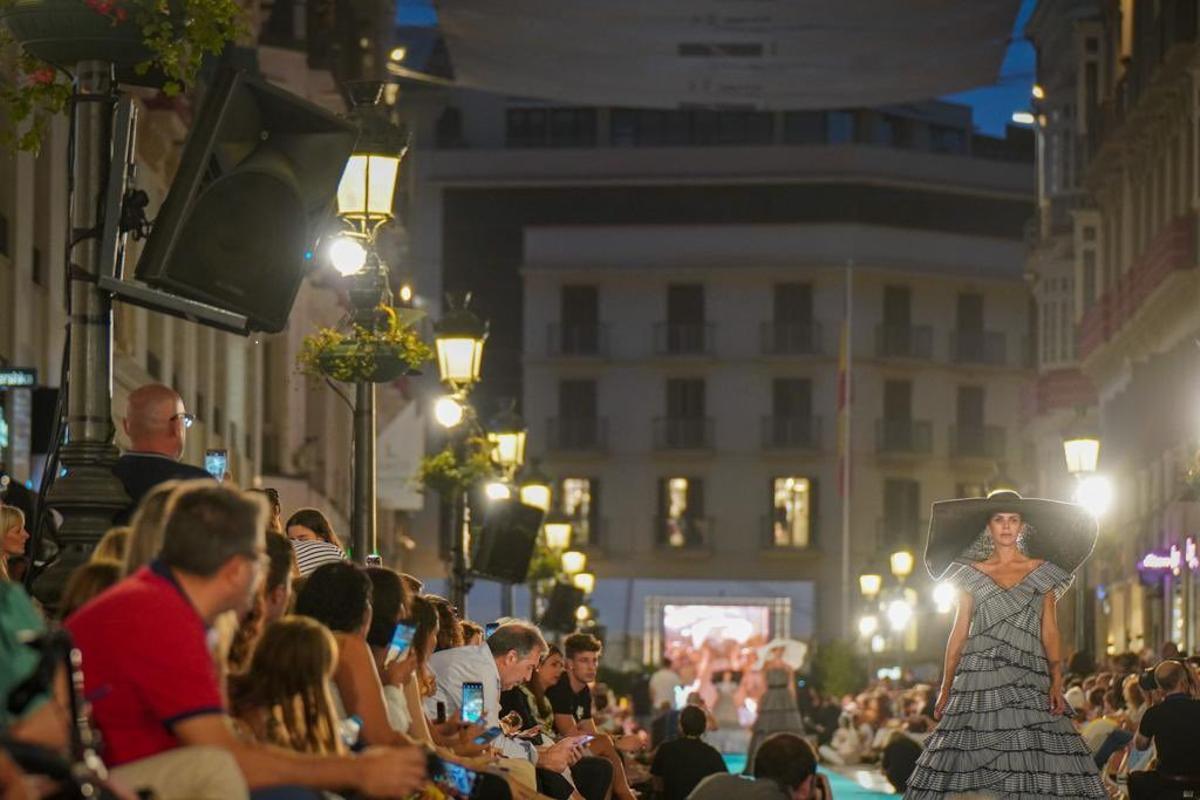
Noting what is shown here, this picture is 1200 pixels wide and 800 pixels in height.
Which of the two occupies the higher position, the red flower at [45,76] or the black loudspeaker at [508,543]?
the red flower at [45,76]

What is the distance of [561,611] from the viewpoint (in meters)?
41.0

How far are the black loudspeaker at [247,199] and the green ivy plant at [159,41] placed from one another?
72cm

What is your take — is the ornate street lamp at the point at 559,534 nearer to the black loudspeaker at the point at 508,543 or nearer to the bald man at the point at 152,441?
the black loudspeaker at the point at 508,543

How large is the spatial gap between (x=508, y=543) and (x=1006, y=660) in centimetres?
1200

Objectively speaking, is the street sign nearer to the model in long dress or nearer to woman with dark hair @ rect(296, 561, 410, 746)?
woman with dark hair @ rect(296, 561, 410, 746)

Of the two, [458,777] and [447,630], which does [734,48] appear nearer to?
[447,630]

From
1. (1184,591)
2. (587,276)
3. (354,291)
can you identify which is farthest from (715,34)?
(587,276)

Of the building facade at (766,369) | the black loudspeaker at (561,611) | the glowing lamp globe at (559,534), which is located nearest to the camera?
the black loudspeaker at (561,611)

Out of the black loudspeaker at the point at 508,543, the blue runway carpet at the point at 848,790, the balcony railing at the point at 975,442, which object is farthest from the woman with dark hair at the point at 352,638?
the balcony railing at the point at 975,442

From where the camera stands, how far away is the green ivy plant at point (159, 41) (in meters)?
11.1

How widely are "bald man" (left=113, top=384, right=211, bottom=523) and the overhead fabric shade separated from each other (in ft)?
82.3

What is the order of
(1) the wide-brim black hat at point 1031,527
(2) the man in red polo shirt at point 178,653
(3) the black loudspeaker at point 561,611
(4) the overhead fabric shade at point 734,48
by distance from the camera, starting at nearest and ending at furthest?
1. (2) the man in red polo shirt at point 178,653
2. (1) the wide-brim black hat at point 1031,527
3. (4) the overhead fabric shade at point 734,48
4. (3) the black loudspeaker at point 561,611

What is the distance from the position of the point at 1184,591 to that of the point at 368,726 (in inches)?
1329

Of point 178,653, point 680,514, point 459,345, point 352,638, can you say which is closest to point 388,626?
point 352,638
